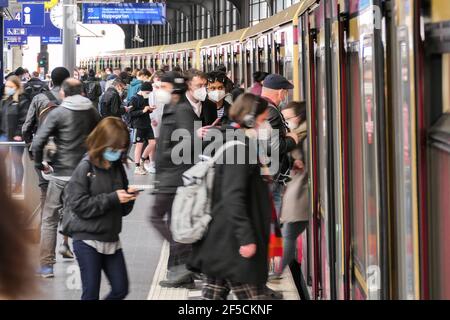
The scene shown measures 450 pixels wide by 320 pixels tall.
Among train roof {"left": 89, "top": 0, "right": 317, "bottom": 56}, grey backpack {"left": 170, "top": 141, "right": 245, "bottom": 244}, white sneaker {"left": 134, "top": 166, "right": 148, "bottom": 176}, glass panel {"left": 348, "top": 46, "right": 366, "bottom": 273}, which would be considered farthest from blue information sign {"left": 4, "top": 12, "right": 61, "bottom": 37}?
glass panel {"left": 348, "top": 46, "right": 366, "bottom": 273}

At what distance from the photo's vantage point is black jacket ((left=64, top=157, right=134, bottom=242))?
5.69 meters

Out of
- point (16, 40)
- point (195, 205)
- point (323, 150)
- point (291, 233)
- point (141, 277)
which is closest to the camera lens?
point (195, 205)

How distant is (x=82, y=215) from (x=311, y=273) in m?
2.00

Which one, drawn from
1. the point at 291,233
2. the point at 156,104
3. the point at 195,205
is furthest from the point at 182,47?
the point at 195,205

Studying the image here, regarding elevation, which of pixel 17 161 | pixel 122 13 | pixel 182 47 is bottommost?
pixel 17 161

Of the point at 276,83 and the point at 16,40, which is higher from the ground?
the point at 16,40

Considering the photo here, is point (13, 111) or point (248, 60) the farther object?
point (248, 60)

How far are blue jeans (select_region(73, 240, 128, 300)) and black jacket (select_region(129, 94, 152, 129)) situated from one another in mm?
9585

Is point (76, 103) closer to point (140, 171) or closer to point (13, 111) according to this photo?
point (13, 111)

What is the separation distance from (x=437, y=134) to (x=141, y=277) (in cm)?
559

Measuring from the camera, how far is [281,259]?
775 cm

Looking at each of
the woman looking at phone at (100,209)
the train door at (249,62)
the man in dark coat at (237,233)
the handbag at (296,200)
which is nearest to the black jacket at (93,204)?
the woman looking at phone at (100,209)

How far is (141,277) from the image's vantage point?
A: 8070 mm

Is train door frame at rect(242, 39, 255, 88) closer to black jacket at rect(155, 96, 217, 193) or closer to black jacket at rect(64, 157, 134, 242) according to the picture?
black jacket at rect(155, 96, 217, 193)
